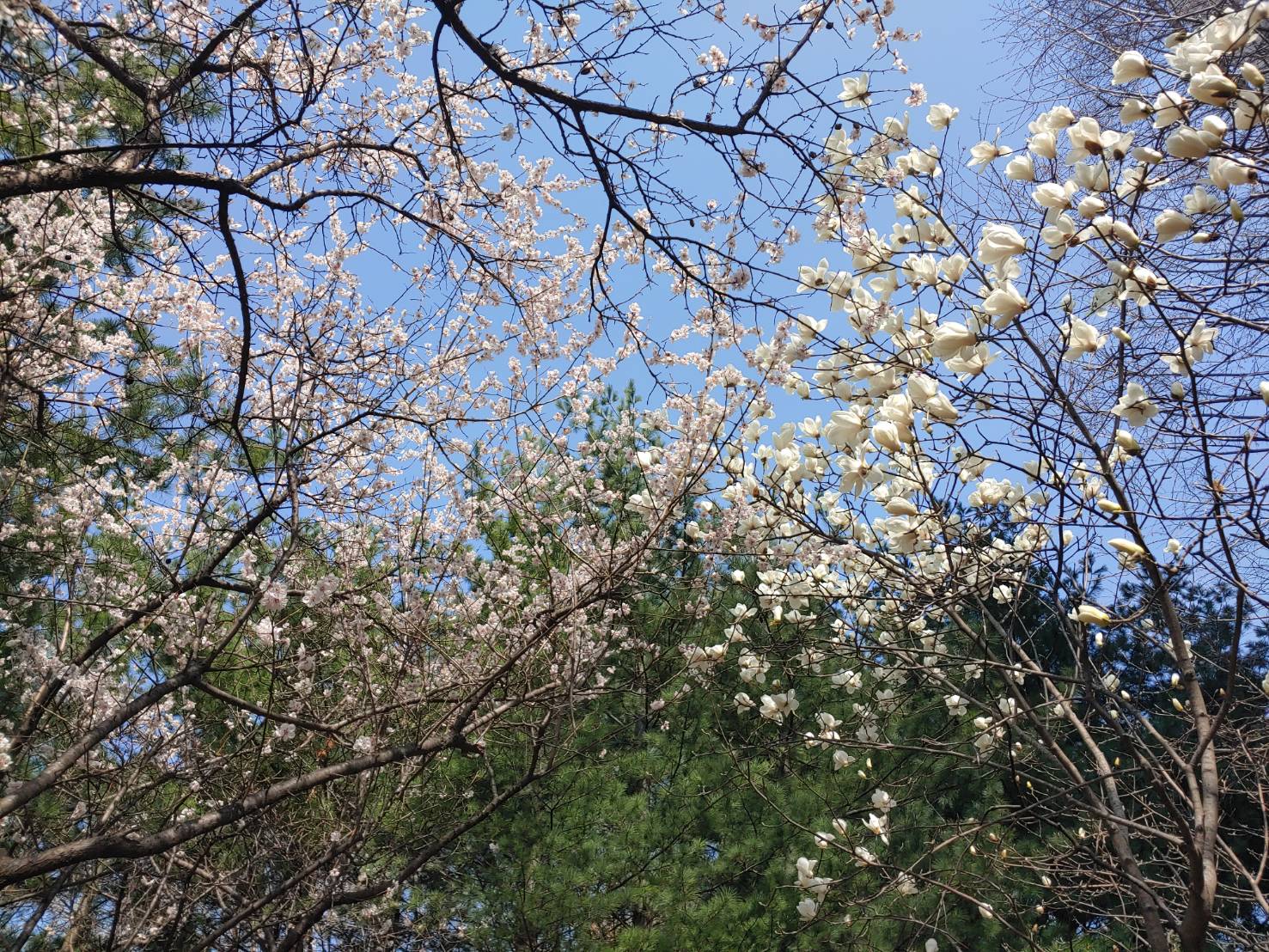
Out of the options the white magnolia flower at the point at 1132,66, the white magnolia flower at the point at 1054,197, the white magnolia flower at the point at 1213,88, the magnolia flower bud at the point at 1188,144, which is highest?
the white magnolia flower at the point at 1132,66

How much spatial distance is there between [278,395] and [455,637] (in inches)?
67.0

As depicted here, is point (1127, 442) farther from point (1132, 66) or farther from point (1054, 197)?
point (1132, 66)

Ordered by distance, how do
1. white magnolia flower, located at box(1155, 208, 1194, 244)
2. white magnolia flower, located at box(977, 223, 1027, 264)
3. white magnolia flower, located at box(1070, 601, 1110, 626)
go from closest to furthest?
white magnolia flower, located at box(1155, 208, 1194, 244)
white magnolia flower, located at box(977, 223, 1027, 264)
white magnolia flower, located at box(1070, 601, 1110, 626)

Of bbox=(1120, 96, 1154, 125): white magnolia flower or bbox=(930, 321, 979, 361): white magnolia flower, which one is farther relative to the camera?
bbox=(930, 321, 979, 361): white magnolia flower

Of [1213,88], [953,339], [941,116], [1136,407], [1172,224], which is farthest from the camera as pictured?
[941,116]

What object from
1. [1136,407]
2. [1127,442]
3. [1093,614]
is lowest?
[1093,614]

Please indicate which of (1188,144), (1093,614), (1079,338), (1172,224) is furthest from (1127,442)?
(1188,144)

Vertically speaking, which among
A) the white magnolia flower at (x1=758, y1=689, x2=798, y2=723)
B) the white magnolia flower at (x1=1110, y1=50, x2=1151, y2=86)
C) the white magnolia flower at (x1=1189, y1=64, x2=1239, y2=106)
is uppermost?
the white magnolia flower at (x1=1110, y1=50, x2=1151, y2=86)

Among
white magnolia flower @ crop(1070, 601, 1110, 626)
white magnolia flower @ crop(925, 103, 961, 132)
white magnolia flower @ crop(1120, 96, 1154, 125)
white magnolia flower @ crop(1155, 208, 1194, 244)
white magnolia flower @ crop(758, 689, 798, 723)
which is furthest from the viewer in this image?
white magnolia flower @ crop(758, 689, 798, 723)

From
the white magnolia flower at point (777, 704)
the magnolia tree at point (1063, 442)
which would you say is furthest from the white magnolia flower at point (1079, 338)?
the white magnolia flower at point (777, 704)

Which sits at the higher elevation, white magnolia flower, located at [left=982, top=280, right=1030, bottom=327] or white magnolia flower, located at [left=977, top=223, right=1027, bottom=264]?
white magnolia flower, located at [left=977, top=223, right=1027, bottom=264]

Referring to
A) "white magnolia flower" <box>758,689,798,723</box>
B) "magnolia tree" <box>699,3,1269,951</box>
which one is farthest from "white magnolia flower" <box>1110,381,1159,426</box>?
"white magnolia flower" <box>758,689,798,723</box>

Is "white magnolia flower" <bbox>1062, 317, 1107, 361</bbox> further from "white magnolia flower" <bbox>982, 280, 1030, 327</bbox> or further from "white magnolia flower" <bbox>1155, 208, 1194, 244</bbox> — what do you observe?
"white magnolia flower" <bbox>1155, 208, 1194, 244</bbox>

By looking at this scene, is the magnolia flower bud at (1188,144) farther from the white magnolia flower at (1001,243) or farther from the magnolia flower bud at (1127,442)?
the magnolia flower bud at (1127,442)
